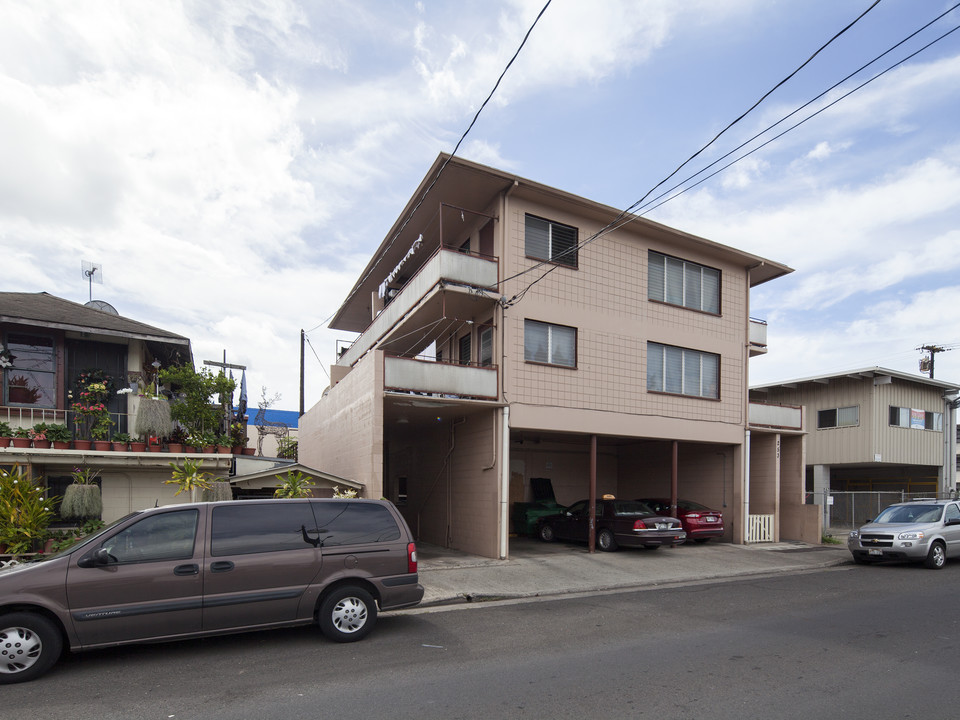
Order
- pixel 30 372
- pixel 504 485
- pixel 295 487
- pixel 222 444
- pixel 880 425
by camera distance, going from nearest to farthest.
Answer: pixel 295 487 < pixel 30 372 < pixel 222 444 < pixel 504 485 < pixel 880 425

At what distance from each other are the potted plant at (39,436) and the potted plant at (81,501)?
30.7 inches

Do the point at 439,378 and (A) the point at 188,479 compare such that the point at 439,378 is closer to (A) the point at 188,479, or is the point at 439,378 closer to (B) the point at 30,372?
(A) the point at 188,479

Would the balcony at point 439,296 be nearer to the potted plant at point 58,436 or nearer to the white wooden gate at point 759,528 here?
the potted plant at point 58,436

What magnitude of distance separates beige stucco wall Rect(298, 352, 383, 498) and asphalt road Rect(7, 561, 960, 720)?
5138 mm

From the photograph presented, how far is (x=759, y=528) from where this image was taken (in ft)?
64.4

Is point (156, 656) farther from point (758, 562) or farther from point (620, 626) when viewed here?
point (758, 562)

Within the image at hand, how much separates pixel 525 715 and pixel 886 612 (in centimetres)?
697

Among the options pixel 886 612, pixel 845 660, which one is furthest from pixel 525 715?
pixel 886 612

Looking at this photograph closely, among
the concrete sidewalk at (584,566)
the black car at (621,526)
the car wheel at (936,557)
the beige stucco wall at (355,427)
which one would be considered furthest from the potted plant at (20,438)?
the car wheel at (936,557)

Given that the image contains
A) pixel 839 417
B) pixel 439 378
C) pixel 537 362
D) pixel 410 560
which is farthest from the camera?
pixel 839 417

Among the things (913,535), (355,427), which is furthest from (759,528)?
(355,427)

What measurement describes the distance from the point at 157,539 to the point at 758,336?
1985cm

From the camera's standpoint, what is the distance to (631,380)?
17.8 metres

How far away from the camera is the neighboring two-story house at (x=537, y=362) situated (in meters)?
15.2
